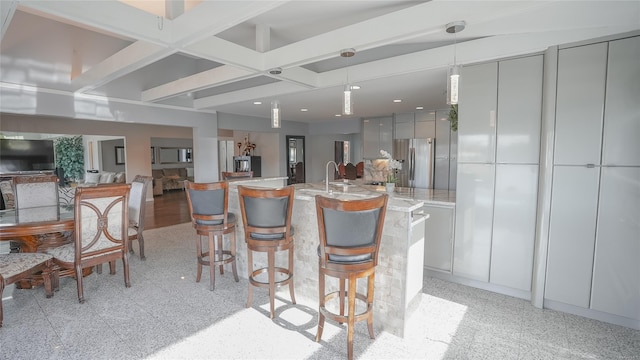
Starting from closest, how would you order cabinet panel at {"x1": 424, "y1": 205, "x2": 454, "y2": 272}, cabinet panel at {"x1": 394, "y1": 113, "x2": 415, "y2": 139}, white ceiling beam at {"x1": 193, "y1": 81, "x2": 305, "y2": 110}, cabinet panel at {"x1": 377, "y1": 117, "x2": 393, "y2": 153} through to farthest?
cabinet panel at {"x1": 424, "y1": 205, "x2": 454, "y2": 272} < white ceiling beam at {"x1": 193, "y1": 81, "x2": 305, "y2": 110} < cabinet panel at {"x1": 394, "y1": 113, "x2": 415, "y2": 139} < cabinet panel at {"x1": 377, "y1": 117, "x2": 393, "y2": 153}

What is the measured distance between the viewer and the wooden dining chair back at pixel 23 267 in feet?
7.72

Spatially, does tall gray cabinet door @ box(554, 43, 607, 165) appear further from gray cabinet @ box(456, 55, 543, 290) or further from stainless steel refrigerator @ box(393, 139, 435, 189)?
stainless steel refrigerator @ box(393, 139, 435, 189)

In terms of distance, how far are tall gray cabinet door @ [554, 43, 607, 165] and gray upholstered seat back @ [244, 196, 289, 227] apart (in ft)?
7.98

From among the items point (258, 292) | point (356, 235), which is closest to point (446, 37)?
point (356, 235)

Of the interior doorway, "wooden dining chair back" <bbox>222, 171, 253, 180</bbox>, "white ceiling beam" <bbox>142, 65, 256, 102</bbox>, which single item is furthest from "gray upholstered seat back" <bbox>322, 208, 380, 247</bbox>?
the interior doorway

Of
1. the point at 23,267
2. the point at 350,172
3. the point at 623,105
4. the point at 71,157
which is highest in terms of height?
the point at 623,105

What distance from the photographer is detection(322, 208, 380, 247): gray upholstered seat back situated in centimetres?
195

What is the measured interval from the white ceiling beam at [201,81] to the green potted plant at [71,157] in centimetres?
822

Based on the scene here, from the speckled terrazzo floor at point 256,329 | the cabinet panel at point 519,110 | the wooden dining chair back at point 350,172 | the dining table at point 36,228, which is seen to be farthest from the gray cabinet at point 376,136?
the dining table at point 36,228

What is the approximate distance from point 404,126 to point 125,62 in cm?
541

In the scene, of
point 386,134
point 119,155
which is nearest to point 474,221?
point 386,134

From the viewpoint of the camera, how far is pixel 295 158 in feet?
30.6

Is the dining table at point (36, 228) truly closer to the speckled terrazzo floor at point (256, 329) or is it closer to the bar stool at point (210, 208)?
the speckled terrazzo floor at point (256, 329)

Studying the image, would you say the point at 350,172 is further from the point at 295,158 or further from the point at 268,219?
the point at 268,219
